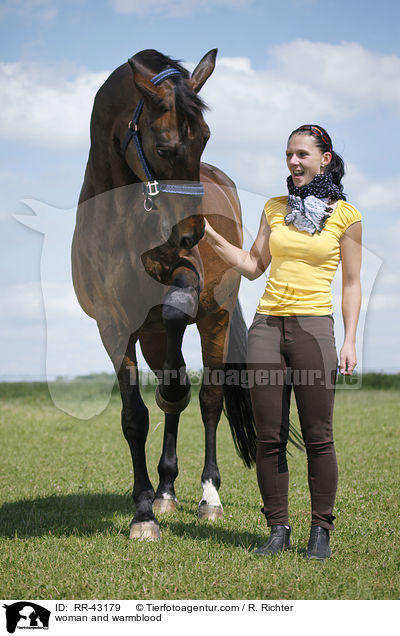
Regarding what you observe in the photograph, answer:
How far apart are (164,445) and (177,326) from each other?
1940 millimetres

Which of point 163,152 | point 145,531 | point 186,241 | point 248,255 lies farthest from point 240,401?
point 163,152

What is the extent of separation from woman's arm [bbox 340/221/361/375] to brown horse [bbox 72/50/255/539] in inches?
31.6

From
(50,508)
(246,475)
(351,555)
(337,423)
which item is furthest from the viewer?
(337,423)

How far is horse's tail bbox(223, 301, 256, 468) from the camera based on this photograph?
5.67 metres

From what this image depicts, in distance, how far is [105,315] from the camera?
162 inches

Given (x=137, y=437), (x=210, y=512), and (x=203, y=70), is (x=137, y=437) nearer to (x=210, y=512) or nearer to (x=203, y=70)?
(x=210, y=512)

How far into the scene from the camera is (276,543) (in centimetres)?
359

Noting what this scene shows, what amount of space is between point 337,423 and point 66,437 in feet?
15.5

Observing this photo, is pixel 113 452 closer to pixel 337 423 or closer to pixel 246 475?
pixel 246 475

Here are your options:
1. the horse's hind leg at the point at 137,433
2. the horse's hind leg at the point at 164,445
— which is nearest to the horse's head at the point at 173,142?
the horse's hind leg at the point at 137,433

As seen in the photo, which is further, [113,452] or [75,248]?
[113,452]

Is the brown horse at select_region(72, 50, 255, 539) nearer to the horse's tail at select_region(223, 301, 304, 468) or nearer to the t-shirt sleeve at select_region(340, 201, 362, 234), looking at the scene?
the t-shirt sleeve at select_region(340, 201, 362, 234)

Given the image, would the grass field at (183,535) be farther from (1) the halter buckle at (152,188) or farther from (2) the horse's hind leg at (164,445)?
(1) the halter buckle at (152,188)

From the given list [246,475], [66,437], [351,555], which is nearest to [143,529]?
[351,555]
